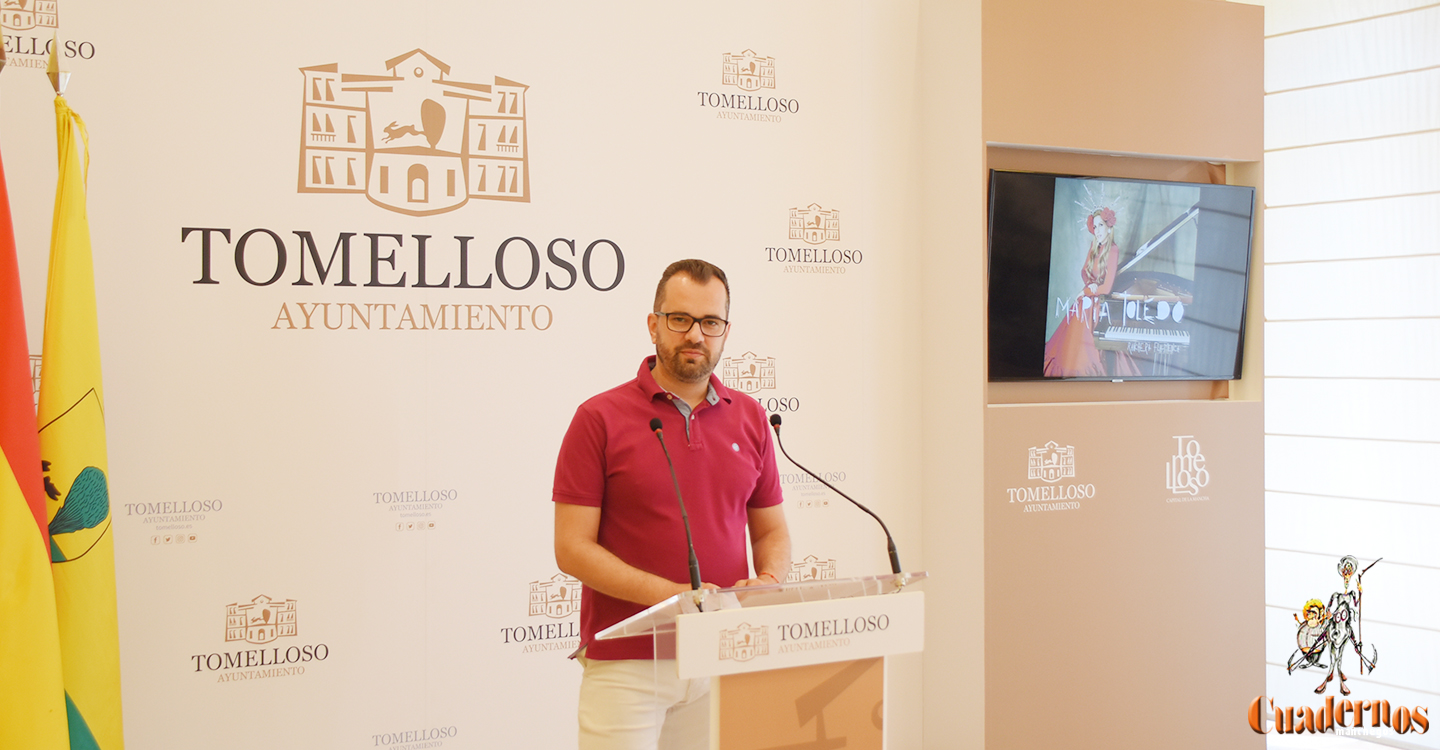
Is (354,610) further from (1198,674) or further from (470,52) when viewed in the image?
(1198,674)

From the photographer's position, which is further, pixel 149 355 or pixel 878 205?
pixel 878 205

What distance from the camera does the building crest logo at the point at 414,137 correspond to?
3.15 metres

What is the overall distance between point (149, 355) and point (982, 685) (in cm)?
304

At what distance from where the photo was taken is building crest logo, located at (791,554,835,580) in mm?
3754

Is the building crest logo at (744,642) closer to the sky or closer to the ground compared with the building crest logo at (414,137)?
closer to the ground

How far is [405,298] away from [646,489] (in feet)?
4.74

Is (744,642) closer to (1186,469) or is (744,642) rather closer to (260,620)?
(260,620)

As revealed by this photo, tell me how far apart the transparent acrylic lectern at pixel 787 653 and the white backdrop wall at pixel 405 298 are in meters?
1.61

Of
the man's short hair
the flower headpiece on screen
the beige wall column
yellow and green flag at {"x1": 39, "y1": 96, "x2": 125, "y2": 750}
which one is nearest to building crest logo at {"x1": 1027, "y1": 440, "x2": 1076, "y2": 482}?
the beige wall column

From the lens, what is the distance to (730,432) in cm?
239

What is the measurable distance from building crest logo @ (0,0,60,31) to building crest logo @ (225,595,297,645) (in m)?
1.85

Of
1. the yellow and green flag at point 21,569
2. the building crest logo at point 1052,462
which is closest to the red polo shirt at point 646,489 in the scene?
the yellow and green flag at point 21,569

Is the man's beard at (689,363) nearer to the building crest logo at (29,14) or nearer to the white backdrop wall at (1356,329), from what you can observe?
the building crest logo at (29,14)

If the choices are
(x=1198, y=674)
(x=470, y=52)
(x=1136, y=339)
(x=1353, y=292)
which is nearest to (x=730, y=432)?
(x=470, y=52)
